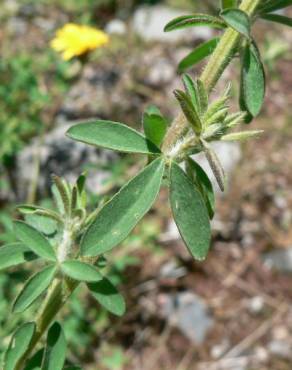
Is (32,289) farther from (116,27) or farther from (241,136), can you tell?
(116,27)

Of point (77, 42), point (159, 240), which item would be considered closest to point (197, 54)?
point (77, 42)

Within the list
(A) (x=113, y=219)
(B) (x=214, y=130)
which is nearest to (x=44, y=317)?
(A) (x=113, y=219)

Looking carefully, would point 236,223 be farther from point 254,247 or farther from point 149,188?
point 149,188

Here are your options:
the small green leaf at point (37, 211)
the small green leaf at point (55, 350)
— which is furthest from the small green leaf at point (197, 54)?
the small green leaf at point (55, 350)

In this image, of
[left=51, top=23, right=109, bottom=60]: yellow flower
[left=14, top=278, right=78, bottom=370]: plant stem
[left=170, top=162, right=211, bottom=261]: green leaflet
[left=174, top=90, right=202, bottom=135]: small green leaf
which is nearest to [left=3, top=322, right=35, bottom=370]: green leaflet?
[left=14, top=278, right=78, bottom=370]: plant stem

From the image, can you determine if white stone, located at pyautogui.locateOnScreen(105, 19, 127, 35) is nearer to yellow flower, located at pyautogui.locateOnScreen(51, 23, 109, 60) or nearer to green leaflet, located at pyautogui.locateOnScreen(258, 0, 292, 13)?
yellow flower, located at pyautogui.locateOnScreen(51, 23, 109, 60)
